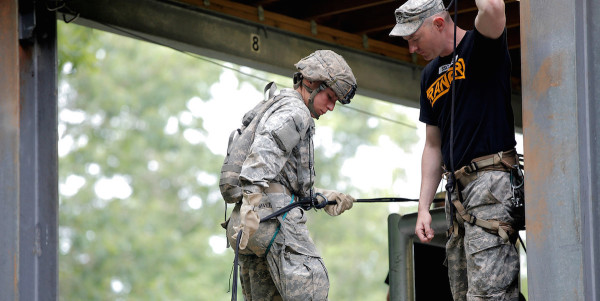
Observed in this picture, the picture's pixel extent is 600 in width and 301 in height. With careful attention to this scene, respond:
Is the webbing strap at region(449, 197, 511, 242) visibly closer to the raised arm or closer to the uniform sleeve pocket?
the uniform sleeve pocket

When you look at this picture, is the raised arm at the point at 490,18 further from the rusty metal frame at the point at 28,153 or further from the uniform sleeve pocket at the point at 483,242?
the rusty metal frame at the point at 28,153

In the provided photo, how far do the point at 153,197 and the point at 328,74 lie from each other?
75.2 ft

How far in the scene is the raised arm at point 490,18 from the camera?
5.27 meters

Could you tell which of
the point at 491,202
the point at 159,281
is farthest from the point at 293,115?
the point at 159,281

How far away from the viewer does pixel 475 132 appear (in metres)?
5.73

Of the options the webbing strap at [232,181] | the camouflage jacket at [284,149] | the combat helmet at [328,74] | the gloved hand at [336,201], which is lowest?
the gloved hand at [336,201]

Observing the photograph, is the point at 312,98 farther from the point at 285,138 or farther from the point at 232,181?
the point at 232,181

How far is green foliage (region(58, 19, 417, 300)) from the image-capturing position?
27656mm

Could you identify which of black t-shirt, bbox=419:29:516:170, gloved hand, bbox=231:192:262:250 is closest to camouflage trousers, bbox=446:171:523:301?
black t-shirt, bbox=419:29:516:170

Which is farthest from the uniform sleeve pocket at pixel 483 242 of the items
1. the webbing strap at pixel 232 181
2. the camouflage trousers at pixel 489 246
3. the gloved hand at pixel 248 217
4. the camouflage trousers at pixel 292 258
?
the webbing strap at pixel 232 181

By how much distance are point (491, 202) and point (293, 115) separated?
136 centimetres

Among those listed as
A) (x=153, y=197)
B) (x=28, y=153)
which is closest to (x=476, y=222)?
(x=28, y=153)

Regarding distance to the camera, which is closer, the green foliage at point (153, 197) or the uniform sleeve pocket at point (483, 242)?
the uniform sleeve pocket at point (483, 242)

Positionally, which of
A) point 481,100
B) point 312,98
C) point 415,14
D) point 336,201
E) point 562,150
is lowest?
point 336,201
